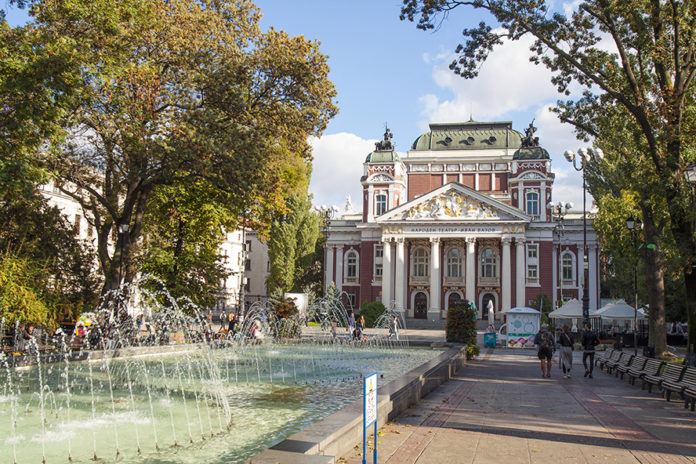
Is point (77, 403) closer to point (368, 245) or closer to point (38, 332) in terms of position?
point (38, 332)

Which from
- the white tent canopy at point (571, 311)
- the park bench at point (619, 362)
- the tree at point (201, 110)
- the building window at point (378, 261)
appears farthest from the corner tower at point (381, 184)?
the park bench at point (619, 362)

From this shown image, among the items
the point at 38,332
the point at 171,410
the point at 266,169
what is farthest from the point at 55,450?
the point at 38,332

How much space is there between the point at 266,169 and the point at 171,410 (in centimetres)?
1221

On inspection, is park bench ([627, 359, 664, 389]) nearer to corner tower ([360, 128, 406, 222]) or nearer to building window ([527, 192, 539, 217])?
building window ([527, 192, 539, 217])

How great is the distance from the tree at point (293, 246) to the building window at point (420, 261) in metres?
10.6

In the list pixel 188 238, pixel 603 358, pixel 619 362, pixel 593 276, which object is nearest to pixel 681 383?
pixel 619 362

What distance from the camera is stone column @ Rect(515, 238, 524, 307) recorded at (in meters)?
55.9

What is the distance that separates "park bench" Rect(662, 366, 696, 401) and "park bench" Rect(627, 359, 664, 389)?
177cm

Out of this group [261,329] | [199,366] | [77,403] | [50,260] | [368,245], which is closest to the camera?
[77,403]

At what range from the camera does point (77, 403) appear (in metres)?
11.4

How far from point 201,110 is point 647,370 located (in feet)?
53.2

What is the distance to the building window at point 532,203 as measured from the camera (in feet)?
199

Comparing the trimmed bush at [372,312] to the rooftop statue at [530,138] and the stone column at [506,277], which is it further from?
the rooftop statue at [530,138]

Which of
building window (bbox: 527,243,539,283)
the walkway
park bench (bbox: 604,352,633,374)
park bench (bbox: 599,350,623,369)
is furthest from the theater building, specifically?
the walkway
